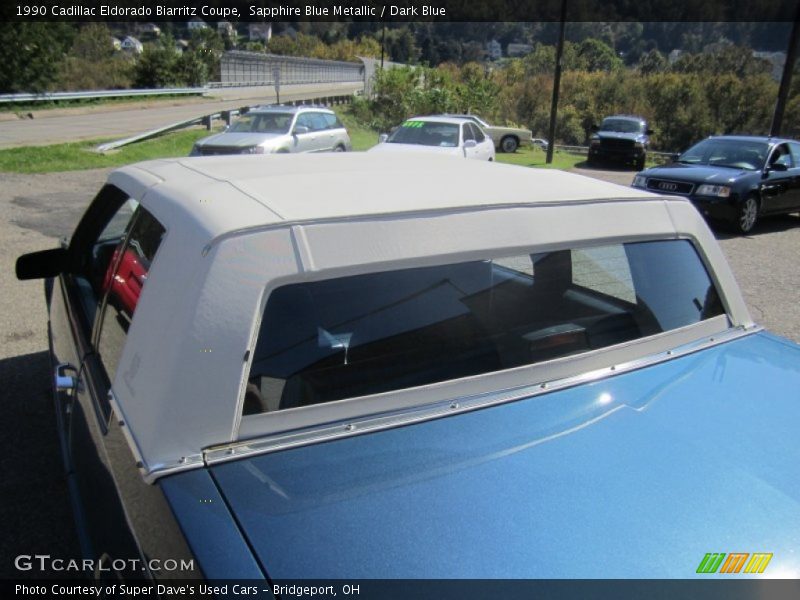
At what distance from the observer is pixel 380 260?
5.38 feet

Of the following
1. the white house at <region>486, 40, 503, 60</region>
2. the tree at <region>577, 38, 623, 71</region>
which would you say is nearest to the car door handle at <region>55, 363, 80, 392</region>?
the tree at <region>577, 38, 623, 71</region>

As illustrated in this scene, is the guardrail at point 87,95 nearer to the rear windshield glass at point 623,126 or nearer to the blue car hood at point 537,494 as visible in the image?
the rear windshield glass at point 623,126

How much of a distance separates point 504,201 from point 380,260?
52 cm

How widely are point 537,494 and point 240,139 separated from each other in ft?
47.5

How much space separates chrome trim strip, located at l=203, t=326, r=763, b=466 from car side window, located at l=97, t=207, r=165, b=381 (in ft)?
1.70

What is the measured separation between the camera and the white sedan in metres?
14.5

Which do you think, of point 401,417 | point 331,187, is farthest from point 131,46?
point 401,417

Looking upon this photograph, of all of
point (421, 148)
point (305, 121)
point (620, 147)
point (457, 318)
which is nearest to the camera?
point (457, 318)

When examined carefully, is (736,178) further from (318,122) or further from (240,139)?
(240,139)

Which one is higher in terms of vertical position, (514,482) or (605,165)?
(514,482)

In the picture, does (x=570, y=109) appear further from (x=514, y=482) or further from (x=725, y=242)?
(x=514, y=482)

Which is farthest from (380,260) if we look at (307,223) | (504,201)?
(504,201)

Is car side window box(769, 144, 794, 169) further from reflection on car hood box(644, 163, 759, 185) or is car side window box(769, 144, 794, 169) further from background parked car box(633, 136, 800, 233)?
reflection on car hood box(644, 163, 759, 185)

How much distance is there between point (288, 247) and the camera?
5.02ft
